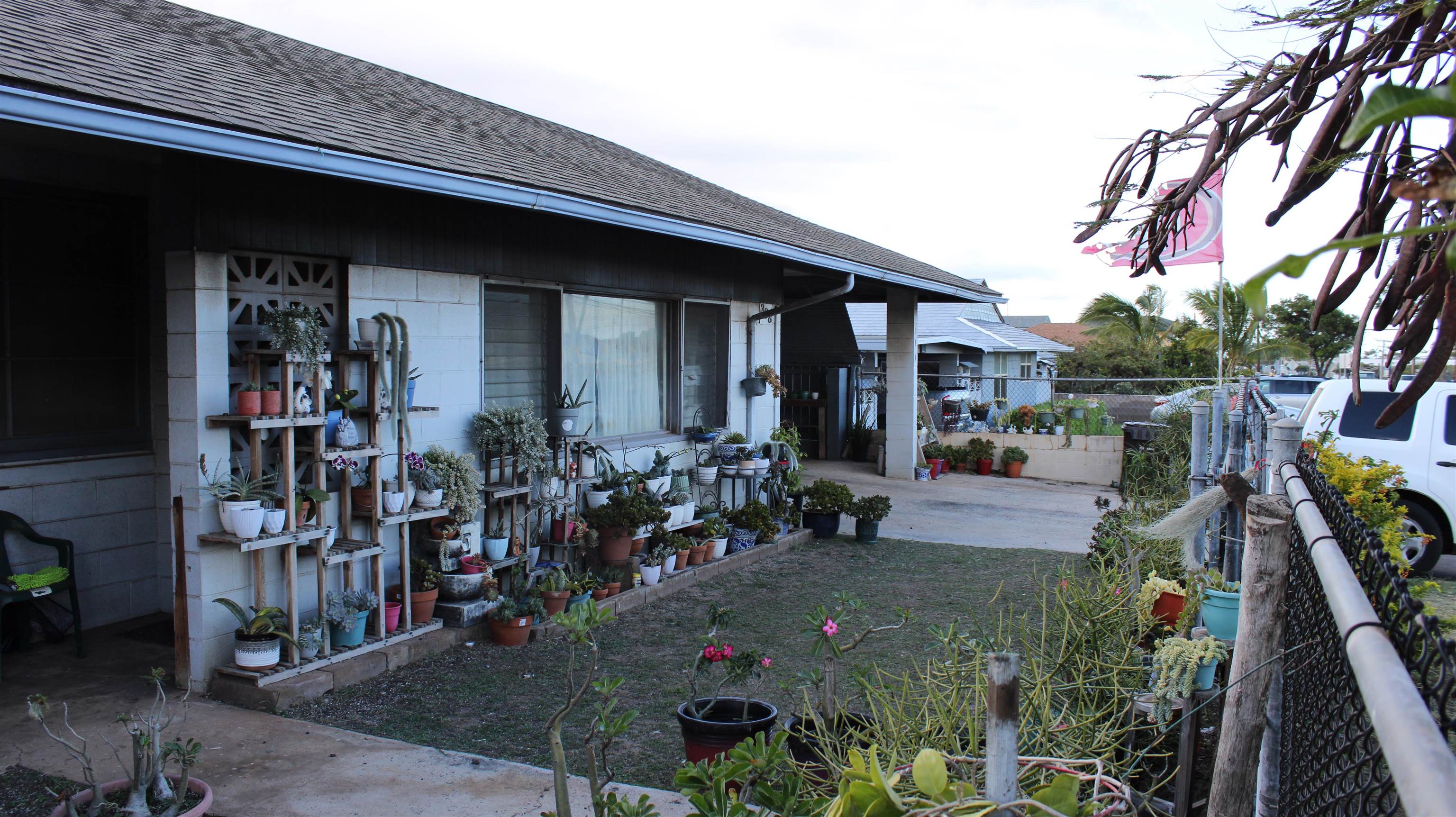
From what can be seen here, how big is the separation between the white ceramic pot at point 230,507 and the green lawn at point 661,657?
0.93 meters

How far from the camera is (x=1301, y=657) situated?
218 cm

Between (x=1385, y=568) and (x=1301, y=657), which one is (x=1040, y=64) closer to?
(x=1301, y=657)

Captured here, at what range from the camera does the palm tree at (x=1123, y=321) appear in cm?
3067

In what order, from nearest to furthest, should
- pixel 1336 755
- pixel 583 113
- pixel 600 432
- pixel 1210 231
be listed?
pixel 1336 755, pixel 600 432, pixel 1210 231, pixel 583 113

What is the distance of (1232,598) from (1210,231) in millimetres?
6443

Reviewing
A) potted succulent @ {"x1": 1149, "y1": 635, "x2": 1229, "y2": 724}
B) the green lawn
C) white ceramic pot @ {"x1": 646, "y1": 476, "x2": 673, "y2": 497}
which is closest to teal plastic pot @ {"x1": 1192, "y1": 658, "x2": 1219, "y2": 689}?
potted succulent @ {"x1": 1149, "y1": 635, "x2": 1229, "y2": 724}

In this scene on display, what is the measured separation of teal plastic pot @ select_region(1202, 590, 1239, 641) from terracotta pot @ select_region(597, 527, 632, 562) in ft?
12.8

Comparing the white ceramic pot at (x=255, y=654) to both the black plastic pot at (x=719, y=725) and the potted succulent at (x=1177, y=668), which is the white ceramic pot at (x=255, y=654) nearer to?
the black plastic pot at (x=719, y=725)

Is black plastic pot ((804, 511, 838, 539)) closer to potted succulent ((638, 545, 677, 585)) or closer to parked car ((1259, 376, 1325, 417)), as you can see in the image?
potted succulent ((638, 545, 677, 585))

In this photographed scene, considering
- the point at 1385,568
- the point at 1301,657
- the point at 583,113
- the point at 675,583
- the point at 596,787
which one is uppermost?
the point at 583,113

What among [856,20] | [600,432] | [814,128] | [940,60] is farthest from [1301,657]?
[814,128]

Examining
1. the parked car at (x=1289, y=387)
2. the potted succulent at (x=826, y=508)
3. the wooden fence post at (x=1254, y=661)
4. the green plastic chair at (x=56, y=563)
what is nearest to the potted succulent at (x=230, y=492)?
the green plastic chair at (x=56, y=563)

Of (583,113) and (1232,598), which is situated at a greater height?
(583,113)

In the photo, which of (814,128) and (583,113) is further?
(583,113)
